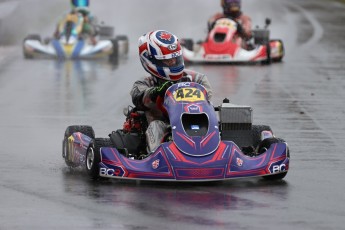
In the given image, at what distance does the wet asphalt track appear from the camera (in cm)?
936

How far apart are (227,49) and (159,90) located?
1494cm

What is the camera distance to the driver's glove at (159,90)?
11594 mm

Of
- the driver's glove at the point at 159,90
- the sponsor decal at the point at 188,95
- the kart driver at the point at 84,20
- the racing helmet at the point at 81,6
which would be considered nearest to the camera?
the sponsor decal at the point at 188,95

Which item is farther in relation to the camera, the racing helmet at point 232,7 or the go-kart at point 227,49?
the racing helmet at point 232,7

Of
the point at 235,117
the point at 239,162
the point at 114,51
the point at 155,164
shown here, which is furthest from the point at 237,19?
the point at 155,164

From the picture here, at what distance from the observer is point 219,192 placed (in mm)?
10570

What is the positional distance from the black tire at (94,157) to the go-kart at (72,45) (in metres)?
16.7

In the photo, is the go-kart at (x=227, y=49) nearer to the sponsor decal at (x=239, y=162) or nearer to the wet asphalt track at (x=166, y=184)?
the wet asphalt track at (x=166, y=184)

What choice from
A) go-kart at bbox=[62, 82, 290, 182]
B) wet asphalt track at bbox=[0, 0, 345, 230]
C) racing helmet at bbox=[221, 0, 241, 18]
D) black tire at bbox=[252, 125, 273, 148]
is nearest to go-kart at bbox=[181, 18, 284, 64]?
wet asphalt track at bbox=[0, 0, 345, 230]

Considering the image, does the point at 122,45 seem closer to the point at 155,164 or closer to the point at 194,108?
the point at 194,108

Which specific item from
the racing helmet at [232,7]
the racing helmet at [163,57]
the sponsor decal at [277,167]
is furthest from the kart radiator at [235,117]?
the racing helmet at [232,7]

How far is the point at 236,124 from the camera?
11.8m

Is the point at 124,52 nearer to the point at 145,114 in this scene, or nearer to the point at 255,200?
the point at 145,114

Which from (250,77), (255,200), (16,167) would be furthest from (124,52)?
(255,200)
